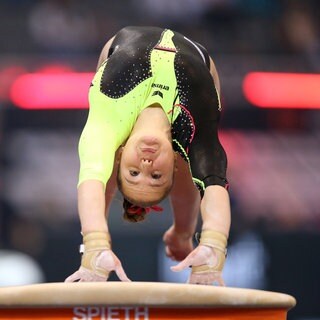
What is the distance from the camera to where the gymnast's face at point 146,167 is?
10.2 ft

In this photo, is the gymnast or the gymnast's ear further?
the gymnast's ear

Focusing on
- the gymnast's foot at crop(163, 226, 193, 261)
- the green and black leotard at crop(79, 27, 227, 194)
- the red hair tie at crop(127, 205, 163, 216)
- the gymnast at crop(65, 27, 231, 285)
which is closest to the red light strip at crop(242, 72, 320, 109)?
the gymnast's foot at crop(163, 226, 193, 261)

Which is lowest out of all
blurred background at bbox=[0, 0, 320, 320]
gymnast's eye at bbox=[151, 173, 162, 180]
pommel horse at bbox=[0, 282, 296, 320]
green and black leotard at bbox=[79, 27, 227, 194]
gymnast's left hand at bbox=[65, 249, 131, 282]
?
pommel horse at bbox=[0, 282, 296, 320]

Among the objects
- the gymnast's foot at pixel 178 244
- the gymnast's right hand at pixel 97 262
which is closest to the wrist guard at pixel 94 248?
the gymnast's right hand at pixel 97 262

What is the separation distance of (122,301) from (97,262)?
1.36 feet

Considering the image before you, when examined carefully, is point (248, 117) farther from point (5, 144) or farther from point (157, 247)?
point (5, 144)

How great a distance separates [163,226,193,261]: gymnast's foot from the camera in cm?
399

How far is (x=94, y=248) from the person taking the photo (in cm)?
293

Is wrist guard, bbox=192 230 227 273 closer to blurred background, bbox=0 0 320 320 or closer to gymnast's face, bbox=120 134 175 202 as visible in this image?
gymnast's face, bbox=120 134 175 202

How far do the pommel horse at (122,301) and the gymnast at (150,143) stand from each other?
1.14 ft

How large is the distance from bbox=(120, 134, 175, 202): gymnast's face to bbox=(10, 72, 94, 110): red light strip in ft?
10.3

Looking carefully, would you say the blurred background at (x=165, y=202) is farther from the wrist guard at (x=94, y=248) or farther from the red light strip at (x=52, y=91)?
the wrist guard at (x=94, y=248)

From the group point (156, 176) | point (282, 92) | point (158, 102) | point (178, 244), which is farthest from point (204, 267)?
point (282, 92)

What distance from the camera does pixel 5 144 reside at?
6.32 metres
